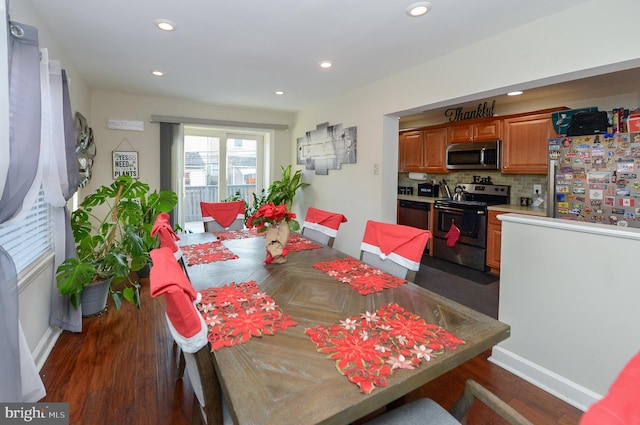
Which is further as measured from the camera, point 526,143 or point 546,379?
point 526,143

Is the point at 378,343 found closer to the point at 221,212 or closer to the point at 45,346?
the point at 45,346

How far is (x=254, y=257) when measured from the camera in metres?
2.14

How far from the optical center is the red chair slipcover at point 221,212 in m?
3.27

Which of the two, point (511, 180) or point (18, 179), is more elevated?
point (511, 180)

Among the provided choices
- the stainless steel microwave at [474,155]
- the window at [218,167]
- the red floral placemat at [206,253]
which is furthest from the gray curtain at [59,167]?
the stainless steel microwave at [474,155]

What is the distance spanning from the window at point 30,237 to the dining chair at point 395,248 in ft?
6.93

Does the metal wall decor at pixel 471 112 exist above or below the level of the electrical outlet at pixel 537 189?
above

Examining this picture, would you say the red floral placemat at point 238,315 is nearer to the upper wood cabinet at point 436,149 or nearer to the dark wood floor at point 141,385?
the dark wood floor at point 141,385

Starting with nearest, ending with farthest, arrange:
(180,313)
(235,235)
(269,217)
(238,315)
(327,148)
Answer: (180,313) → (238,315) → (269,217) → (235,235) → (327,148)

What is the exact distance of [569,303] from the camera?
1.86m

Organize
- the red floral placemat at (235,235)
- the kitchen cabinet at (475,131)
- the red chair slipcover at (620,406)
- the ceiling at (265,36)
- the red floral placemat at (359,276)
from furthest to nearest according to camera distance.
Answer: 1. the kitchen cabinet at (475,131)
2. the red floral placemat at (235,235)
3. the ceiling at (265,36)
4. the red floral placemat at (359,276)
5. the red chair slipcover at (620,406)

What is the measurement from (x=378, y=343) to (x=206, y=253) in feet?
5.00

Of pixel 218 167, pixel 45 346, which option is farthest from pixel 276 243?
pixel 218 167

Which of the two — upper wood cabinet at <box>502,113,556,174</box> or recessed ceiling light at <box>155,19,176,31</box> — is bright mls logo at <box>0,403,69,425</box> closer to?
recessed ceiling light at <box>155,19,176,31</box>
